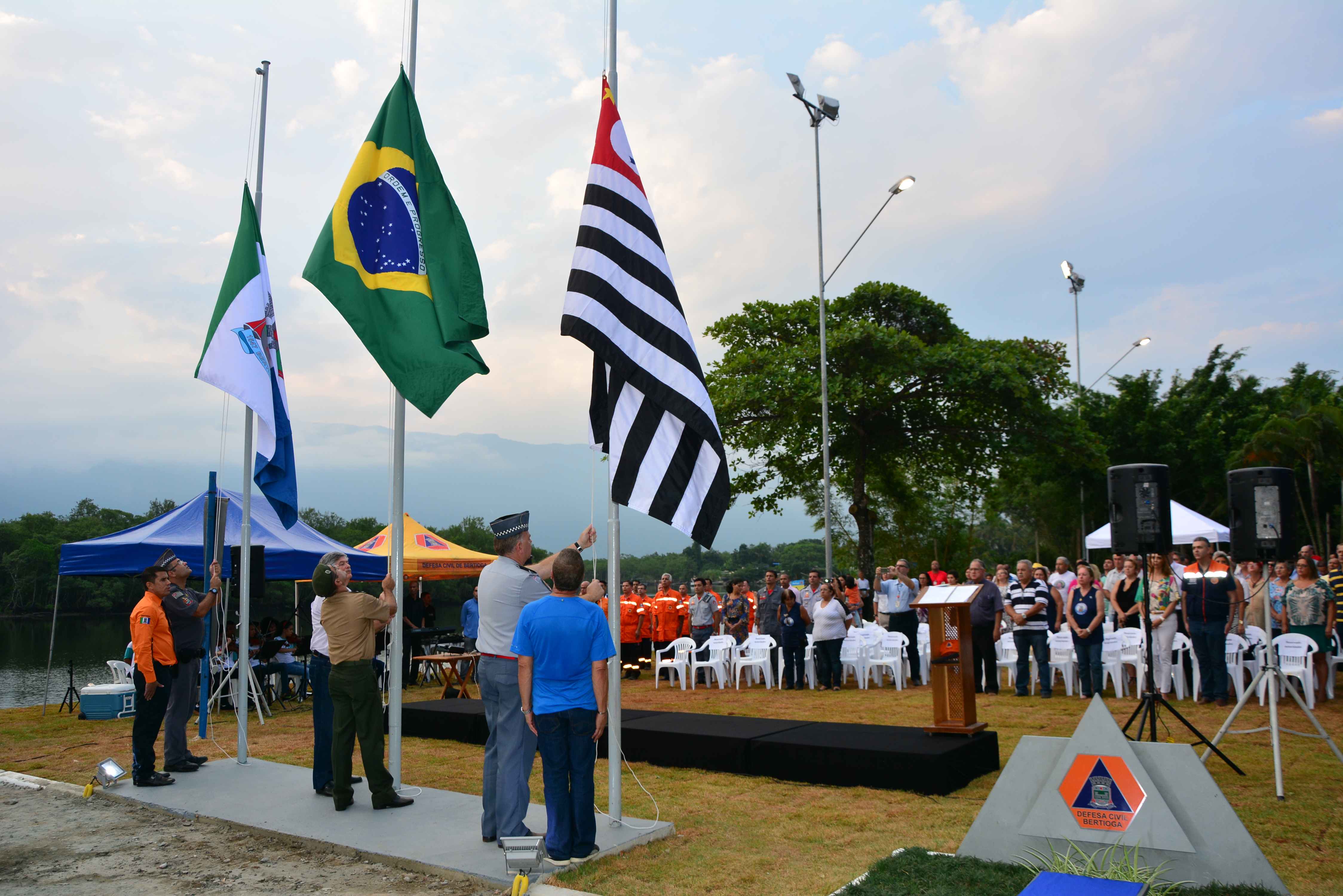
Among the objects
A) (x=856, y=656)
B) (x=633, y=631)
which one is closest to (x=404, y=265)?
(x=856, y=656)

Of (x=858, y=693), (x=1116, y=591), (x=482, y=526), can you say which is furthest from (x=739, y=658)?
(x=482, y=526)

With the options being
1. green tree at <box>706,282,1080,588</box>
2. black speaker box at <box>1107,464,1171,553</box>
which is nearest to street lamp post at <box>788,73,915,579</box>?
green tree at <box>706,282,1080,588</box>

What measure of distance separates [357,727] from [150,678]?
2340 mm

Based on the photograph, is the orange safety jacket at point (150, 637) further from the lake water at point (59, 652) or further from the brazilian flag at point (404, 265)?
the lake water at point (59, 652)

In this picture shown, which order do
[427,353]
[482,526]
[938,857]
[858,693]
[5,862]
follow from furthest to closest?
[482,526], [858,693], [427,353], [5,862], [938,857]

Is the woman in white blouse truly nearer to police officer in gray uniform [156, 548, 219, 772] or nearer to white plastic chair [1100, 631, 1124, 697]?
white plastic chair [1100, 631, 1124, 697]

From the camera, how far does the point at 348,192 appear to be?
6.65 m

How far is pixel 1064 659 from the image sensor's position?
1186 centimetres

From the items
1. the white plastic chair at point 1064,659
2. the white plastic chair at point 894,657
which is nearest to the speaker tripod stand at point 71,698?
the white plastic chair at point 894,657

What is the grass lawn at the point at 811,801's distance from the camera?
4.82 meters

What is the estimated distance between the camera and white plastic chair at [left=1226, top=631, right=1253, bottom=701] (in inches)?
421

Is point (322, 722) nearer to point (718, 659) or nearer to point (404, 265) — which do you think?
point (404, 265)

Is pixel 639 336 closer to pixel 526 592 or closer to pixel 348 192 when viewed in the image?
pixel 526 592

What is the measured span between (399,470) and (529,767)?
101 inches
